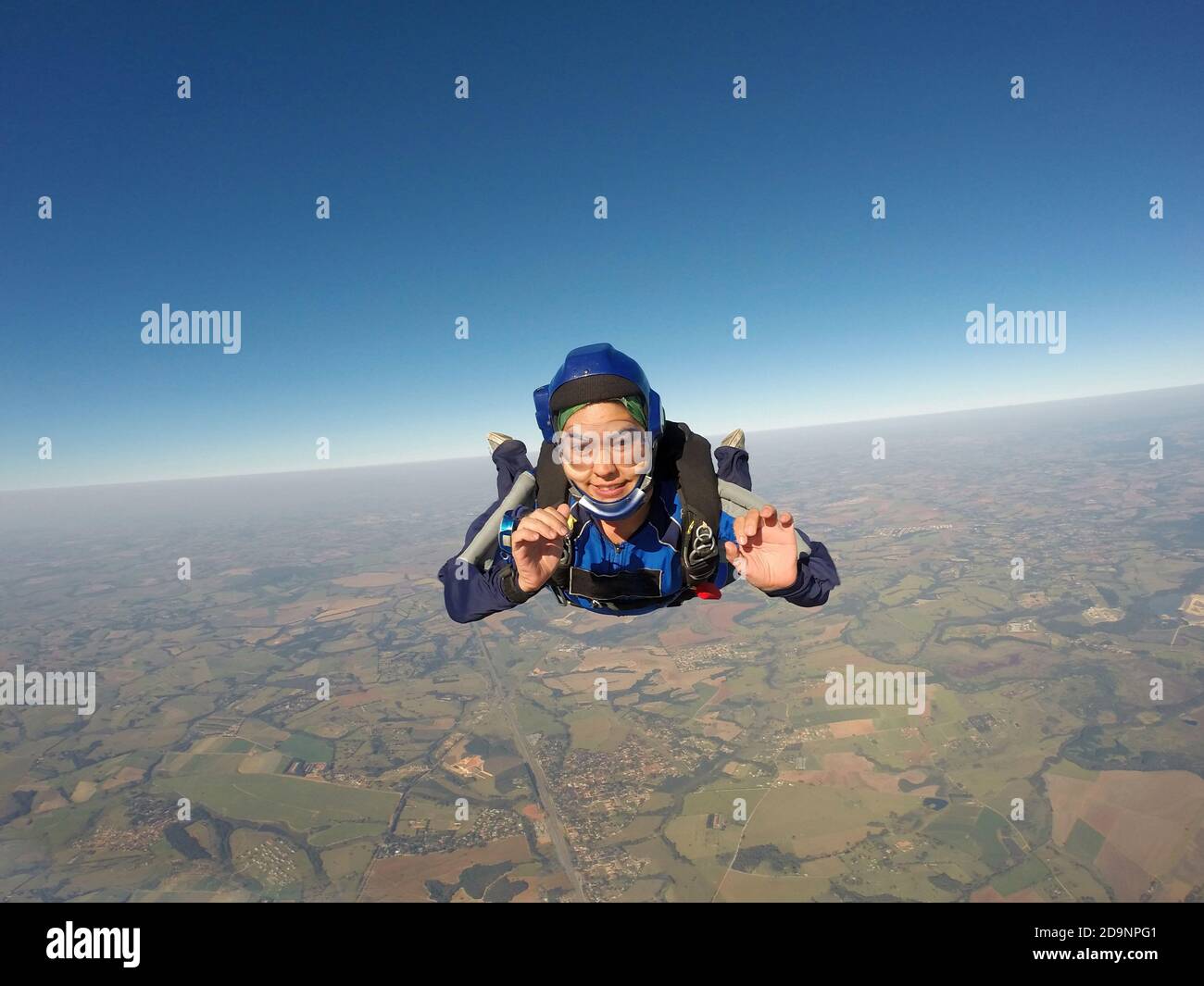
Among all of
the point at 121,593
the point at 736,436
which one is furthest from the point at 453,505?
the point at 736,436

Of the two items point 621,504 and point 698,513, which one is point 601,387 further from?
point 698,513

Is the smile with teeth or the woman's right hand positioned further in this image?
the smile with teeth

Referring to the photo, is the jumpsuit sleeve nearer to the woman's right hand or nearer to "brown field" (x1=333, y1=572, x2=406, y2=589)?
the woman's right hand

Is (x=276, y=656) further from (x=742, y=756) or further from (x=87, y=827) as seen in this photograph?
(x=742, y=756)

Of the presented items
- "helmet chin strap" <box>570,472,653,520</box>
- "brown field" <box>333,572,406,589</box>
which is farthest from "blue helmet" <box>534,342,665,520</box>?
"brown field" <box>333,572,406,589</box>

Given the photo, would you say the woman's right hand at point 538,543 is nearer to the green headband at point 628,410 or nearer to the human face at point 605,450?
the human face at point 605,450

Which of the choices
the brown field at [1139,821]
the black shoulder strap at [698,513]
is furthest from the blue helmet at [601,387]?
the brown field at [1139,821]

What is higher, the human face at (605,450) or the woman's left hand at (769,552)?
the human face at (605,450)
